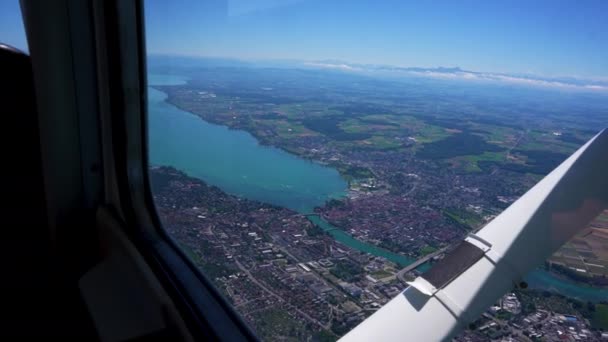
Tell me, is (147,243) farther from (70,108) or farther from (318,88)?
(318,88)

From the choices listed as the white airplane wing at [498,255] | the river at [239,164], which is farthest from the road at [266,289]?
the river at [239,164]

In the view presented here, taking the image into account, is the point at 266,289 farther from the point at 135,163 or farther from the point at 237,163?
the point at 237,163

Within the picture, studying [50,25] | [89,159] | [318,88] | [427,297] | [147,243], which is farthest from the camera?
[318,88]

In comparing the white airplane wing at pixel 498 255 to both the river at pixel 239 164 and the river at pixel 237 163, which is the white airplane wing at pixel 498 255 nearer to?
the river at pixel 239 164

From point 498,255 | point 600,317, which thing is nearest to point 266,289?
point 498,255

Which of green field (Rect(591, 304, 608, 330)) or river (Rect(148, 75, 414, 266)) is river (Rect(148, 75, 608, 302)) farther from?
green field (Rect(591, 304, 608, 330))

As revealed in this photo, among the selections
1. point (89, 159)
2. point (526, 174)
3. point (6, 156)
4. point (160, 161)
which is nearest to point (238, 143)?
point (160, 161)
